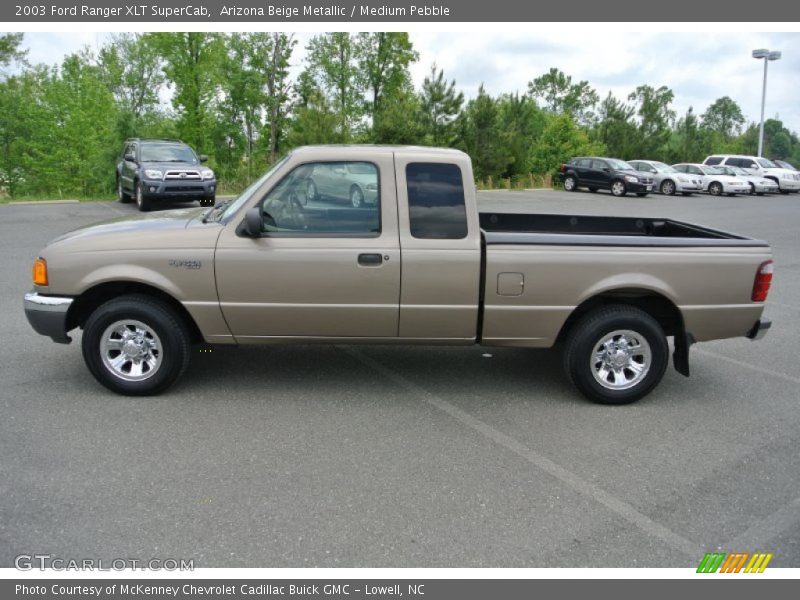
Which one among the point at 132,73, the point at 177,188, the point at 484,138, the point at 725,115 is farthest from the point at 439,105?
the point at 725,115

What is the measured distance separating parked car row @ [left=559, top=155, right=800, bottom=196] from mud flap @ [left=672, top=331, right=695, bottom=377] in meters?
26.6

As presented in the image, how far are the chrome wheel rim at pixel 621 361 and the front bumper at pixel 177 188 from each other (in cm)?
1396

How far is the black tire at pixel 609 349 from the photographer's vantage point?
5.34 meters

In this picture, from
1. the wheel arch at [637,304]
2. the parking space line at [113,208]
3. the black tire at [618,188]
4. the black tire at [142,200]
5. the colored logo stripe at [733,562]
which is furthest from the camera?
the black tire at [618,188]

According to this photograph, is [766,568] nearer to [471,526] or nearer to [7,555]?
[471,526]

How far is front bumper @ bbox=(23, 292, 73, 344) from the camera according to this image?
5.23 meters

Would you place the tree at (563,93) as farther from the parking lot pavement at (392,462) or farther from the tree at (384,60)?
the parking lot pavement at (392,462)

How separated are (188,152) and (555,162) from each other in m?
28.4

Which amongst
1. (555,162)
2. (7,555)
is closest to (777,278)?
(7,555)

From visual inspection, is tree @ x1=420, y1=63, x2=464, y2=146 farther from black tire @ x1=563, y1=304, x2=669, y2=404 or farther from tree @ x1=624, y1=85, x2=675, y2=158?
black tire @ x1=563, y1=304, x2=669, y2=404

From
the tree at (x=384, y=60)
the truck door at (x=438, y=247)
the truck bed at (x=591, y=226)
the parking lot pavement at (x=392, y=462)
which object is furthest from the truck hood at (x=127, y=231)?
the tree at (x=384, y=60)

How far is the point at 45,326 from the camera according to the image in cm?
527

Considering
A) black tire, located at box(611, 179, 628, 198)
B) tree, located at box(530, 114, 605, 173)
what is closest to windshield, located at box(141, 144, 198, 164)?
black tire, located at box(611, 179, 628, 198)

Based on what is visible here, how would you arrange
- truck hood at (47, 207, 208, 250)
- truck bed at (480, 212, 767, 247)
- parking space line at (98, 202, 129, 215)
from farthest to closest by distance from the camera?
parking space line at (98, 202, 129, 215) < truck bed at (480, 212, 767, 247) < truck hood at (47, 207, 208, 250)
